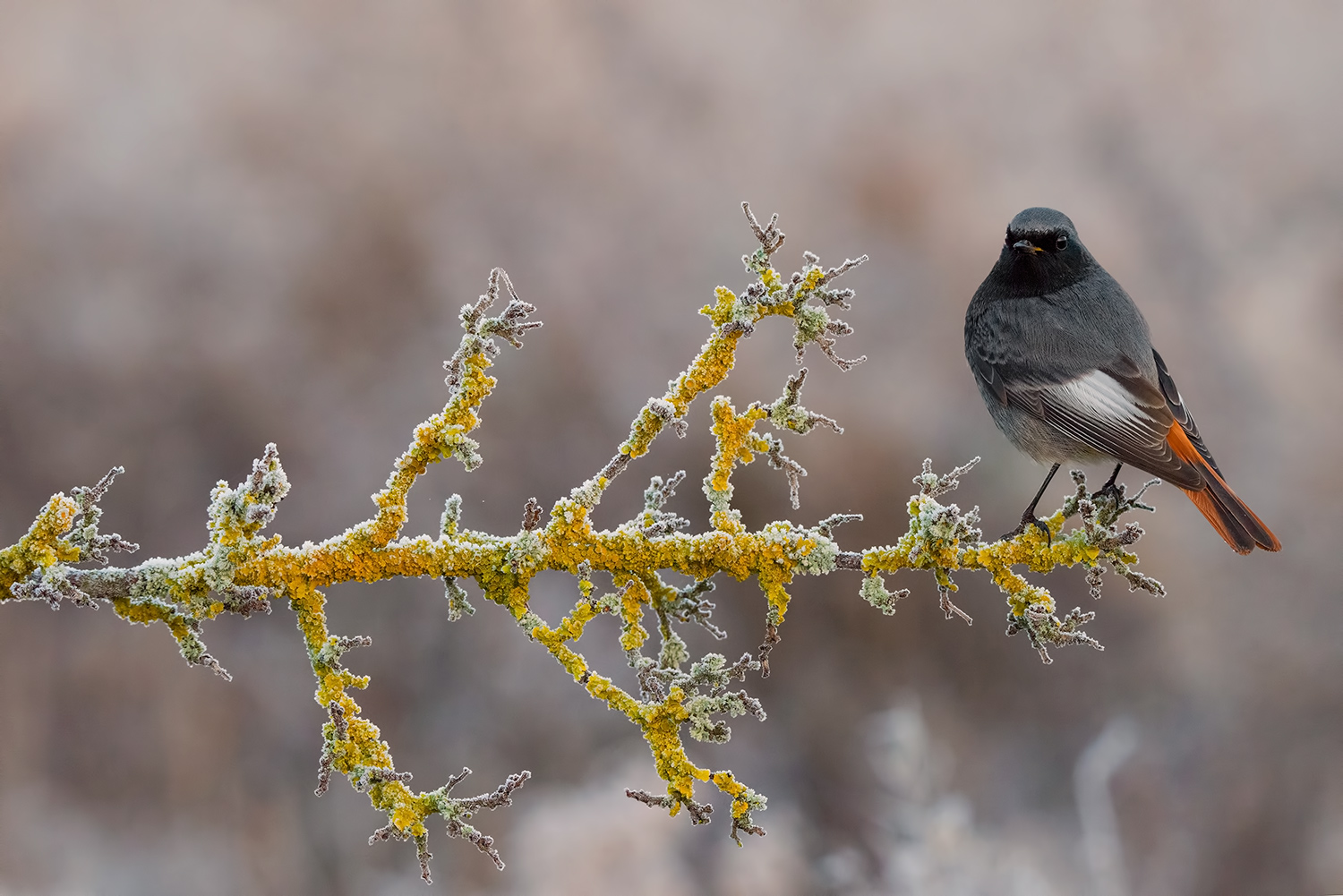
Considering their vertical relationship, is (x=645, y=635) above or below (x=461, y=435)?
below

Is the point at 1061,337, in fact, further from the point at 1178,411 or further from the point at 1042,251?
the point at 1178,411

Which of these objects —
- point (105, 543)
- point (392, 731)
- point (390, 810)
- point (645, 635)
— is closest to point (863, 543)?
point (392, 731)

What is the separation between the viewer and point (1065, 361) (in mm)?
2791

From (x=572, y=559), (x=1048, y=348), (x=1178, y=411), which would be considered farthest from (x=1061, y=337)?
(x=572, y=559)

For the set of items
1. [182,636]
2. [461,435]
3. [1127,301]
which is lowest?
[182,636]

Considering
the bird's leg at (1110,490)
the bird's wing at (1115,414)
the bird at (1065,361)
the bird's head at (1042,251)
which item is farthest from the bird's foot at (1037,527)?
the bird's head at (1042,251)

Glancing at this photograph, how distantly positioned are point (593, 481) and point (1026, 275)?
5.31 ft

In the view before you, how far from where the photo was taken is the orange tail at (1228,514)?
7.47 feet

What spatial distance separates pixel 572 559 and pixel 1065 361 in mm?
1577

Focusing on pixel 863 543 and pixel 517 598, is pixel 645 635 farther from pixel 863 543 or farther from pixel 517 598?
pixel 863 543

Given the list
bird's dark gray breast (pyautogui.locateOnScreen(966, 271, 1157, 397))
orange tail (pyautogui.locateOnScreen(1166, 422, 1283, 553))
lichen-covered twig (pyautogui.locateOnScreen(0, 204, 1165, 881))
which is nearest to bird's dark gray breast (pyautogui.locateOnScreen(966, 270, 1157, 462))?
bird's dark gray breast (pyautogui.locateOnScreen(966, 271, 1157, 397))

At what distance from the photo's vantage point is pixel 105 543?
5.92 ft

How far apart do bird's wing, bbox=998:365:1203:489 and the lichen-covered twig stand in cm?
56

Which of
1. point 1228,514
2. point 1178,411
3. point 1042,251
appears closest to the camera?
point 1228,514
